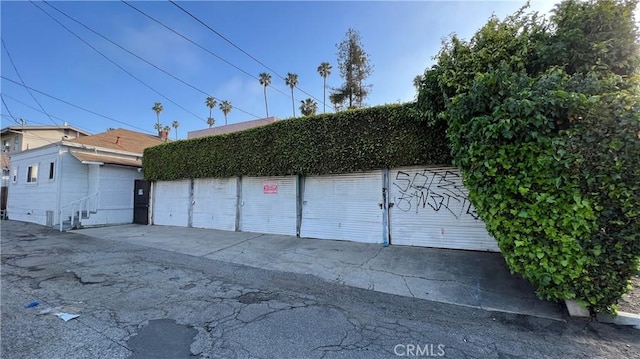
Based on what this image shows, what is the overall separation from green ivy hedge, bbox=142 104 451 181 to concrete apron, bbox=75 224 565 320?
7.71ft

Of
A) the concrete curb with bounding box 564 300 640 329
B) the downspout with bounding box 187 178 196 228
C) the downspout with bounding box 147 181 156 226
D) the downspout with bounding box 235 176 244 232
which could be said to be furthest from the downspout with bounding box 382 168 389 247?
the downspout with bounding box 147 181 156 226

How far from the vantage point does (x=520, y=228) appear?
3.62 meters

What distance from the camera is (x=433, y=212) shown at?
7.33 metres

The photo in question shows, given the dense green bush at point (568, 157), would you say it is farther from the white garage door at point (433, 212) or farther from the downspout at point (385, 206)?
the downspout at point (385, 206)

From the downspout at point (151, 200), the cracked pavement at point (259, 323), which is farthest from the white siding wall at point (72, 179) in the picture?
the cracked pavement at point (259, 323)

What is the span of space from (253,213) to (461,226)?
7.07 meters

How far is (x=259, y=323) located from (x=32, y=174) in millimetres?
19435

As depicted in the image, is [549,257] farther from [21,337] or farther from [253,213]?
[253,213]

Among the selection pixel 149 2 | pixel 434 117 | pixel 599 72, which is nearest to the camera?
pixel 599 72

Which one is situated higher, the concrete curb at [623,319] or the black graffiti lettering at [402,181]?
the black graffiti lettering at [402,181]

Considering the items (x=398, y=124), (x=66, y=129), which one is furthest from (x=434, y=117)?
(x=66, y=129)

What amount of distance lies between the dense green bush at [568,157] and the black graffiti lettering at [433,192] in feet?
9.85

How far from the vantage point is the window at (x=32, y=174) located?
14.9 m

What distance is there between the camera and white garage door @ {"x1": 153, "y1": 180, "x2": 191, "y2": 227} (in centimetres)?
1245
